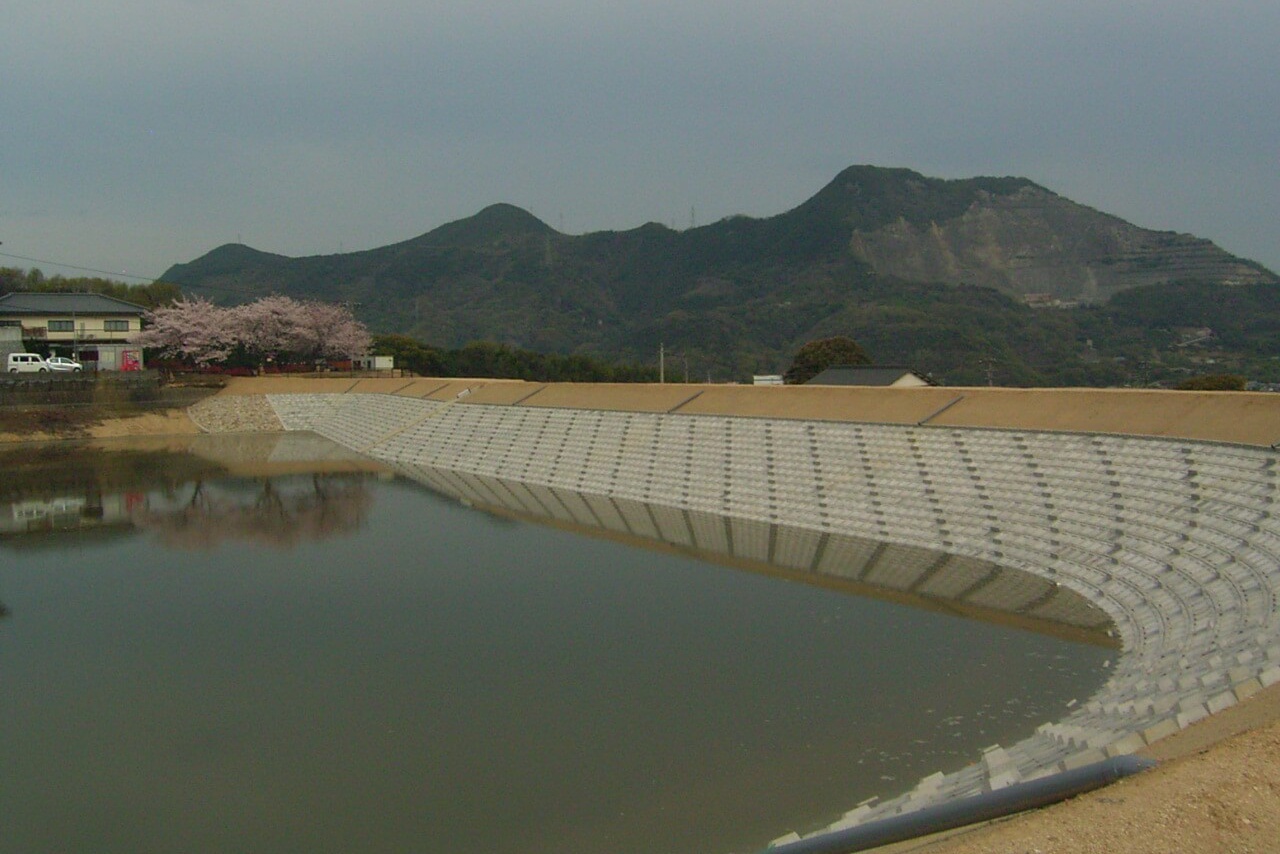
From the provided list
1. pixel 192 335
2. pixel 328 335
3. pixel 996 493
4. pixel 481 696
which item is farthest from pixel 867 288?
pixel 481 696

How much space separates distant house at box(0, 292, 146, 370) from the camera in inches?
2334

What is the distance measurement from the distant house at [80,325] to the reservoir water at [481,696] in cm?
4483

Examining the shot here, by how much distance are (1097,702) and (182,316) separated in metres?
60.4

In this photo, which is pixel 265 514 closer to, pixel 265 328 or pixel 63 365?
pixel 63 365

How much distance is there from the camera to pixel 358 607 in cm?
1573

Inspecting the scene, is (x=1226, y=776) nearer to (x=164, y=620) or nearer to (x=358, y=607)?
(x=358, y=607)

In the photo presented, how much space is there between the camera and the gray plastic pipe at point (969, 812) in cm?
622

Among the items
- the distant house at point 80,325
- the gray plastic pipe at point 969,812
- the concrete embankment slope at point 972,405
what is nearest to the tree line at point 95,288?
the distant house at point 80,325

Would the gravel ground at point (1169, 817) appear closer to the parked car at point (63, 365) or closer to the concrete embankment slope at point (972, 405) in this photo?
the concrete embankment slope at point (972, 405)

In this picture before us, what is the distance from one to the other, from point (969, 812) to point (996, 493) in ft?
46.8

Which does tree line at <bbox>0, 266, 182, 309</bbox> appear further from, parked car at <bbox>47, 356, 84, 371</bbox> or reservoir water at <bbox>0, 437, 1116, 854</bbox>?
reservoir water at <bbox>0, 437, 1116, 854</bbox>

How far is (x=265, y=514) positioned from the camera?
25875 millimetres

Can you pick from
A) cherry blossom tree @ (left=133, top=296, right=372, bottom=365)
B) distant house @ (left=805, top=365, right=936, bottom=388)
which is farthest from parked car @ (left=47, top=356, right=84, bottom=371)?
distant house @ (left=805, top=365, right=936, bottom=388)

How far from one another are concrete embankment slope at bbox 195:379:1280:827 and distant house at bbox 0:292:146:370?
3475cm
